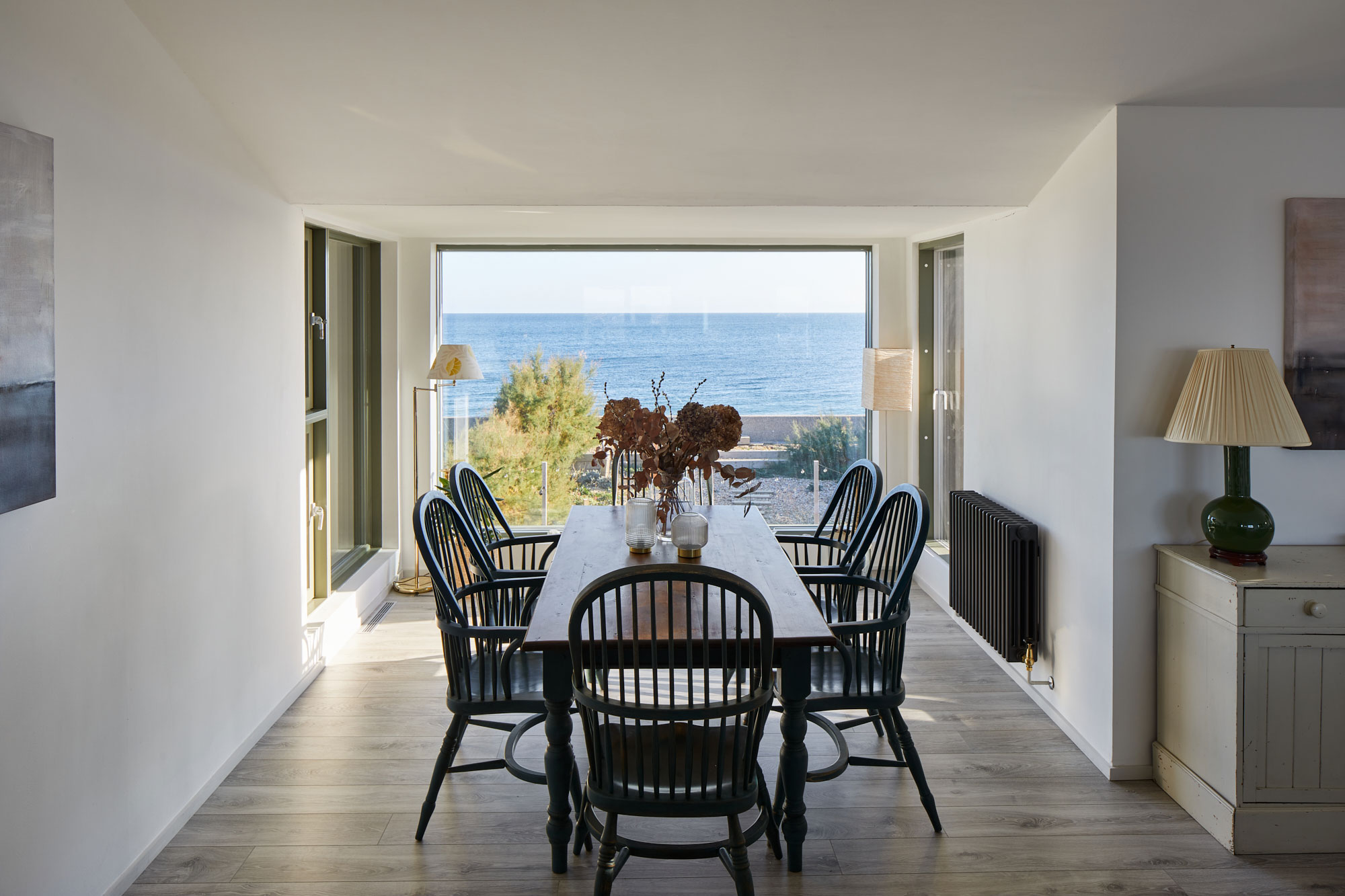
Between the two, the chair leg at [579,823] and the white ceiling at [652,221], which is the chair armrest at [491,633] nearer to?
the chair leg at [579,823]

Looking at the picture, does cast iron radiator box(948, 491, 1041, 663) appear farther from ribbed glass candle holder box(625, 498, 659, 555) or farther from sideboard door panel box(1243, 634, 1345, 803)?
ribbed glass candle holder box(625, 498, 659, 555)

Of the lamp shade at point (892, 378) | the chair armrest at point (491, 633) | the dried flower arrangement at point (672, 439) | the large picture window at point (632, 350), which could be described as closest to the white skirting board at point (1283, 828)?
the dried flower arrangement at point (672, 439)

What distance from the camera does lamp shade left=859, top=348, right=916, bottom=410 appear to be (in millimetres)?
5664

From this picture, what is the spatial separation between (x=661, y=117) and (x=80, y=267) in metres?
1.88

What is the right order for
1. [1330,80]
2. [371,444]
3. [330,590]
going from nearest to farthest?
1. [1330,80]
2. [330,590]
3. [371,444]

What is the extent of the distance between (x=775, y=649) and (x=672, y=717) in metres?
0.50

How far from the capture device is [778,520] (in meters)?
6.25

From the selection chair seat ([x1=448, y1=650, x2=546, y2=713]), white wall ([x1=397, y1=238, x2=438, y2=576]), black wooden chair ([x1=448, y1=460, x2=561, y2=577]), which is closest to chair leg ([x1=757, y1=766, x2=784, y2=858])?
chair seat ([x1=448, y1=650, x2=546, y2=713])

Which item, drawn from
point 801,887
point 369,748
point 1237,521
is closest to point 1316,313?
point 1237,521

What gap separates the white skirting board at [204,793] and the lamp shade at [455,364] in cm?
179

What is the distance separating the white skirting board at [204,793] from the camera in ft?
8.79

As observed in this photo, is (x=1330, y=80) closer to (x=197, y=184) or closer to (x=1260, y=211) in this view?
(x=1260, y=211)

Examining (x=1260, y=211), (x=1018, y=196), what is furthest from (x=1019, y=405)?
(x=1260, y=211)

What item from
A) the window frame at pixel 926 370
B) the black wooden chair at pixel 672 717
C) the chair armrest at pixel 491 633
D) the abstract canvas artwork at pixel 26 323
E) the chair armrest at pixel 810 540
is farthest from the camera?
the window frame at pixel 926 370
